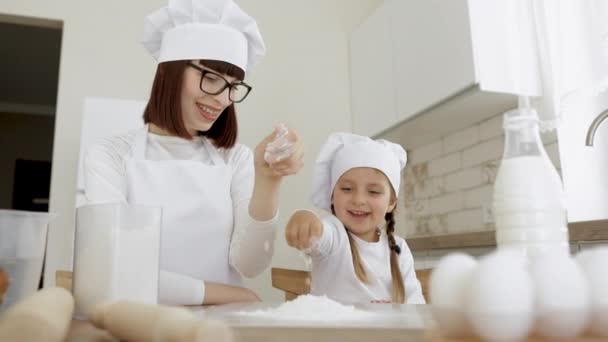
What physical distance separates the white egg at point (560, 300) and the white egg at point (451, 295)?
46 millimetres

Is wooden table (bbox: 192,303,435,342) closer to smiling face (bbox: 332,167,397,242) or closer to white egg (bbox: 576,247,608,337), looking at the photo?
white egg (bbox: 576,247,608,337)

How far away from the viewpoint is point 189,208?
135 centimetres

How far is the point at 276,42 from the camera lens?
3.21 metres

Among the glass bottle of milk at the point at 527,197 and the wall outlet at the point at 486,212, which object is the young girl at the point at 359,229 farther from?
the wall outlet at the point at 486,212

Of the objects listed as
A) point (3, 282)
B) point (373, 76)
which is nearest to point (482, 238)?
point (373, 76)

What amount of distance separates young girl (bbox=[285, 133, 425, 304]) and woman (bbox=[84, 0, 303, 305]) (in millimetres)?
245

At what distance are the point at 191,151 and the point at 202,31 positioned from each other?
326 mm

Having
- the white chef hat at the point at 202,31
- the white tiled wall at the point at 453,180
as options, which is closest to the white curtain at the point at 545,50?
the white tiled wall at the point at 453,180

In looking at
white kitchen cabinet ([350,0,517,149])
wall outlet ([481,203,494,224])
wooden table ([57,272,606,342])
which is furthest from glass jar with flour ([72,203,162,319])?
wall outlet ([481,203,494,224])

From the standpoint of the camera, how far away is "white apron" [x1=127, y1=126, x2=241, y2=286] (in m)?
1.31

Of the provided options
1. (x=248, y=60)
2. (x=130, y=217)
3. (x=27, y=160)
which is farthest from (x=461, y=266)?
(x=27, y=160)

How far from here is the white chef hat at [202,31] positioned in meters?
1.32

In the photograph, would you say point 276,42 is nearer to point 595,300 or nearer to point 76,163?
point 76,163

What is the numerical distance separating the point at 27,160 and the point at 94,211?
6112 mm
